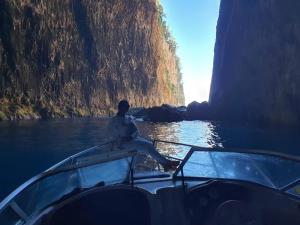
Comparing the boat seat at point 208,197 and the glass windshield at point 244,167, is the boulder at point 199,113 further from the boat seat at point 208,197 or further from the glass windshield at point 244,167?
the boat seat at point 208,197

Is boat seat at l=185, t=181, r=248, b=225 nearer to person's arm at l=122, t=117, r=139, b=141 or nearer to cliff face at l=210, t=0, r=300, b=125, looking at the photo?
person's arm at l=122, t=117, r=139, b=141

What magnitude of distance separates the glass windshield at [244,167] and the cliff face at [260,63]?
3602 centimetres

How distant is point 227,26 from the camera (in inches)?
2377

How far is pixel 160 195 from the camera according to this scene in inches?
167

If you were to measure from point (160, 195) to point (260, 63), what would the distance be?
145 feet

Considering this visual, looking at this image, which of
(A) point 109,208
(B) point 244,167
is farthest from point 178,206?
(B) point 244,167

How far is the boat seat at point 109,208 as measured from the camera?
12.6ft

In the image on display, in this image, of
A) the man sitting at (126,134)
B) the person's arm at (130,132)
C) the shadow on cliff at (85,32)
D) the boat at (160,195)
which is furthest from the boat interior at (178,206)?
the shadow on cliff at (85,32)

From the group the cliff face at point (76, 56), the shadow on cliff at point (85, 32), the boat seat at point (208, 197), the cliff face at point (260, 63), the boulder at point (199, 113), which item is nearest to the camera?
the boat seat at point (208, 197)

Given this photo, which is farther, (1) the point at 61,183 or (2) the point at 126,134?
(2) the point at 126,134

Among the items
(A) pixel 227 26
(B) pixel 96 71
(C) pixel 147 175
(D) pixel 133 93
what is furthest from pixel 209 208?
(D) pixel 133 93

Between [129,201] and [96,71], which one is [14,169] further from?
[96,71]

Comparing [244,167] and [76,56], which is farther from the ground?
[76,56]

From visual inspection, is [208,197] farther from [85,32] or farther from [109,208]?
[85,32]
